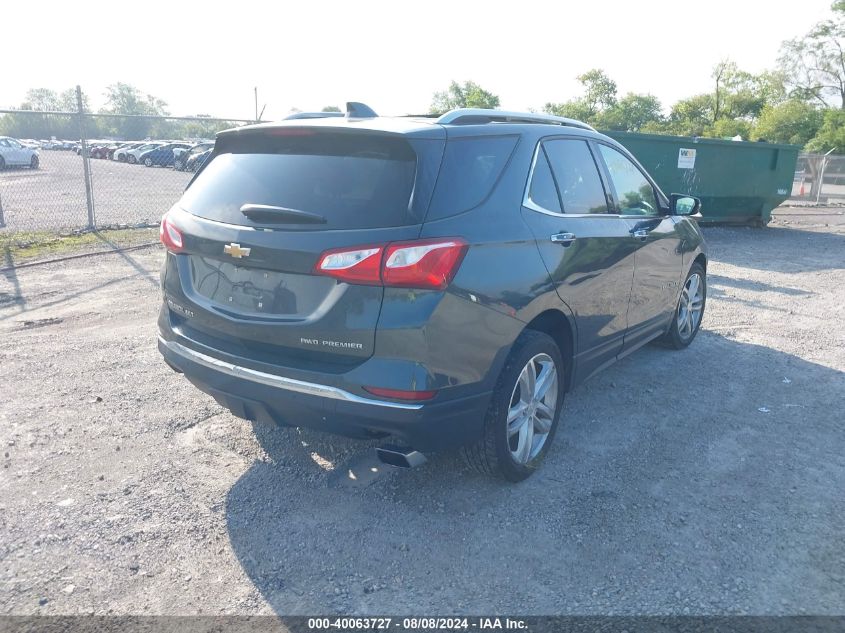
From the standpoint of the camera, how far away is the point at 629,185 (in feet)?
16.5

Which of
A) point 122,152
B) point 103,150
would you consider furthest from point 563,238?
point 103,150

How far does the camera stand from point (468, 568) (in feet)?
9.95

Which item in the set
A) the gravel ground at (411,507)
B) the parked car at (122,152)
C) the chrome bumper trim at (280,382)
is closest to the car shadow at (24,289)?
the gravel ground at (411,507)

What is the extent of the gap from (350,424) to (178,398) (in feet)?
7.03

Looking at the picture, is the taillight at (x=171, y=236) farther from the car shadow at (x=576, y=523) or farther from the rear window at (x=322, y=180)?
the car shadow at (x=576, y=523)

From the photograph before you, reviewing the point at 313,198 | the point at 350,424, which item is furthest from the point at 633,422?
the point at 313,198

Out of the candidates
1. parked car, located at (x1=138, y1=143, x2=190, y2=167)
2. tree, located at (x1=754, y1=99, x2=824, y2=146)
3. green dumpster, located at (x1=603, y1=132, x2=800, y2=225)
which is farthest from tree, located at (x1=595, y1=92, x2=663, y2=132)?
green dumpster, located at (x1=603, y1=132, x2=800, y2=225)

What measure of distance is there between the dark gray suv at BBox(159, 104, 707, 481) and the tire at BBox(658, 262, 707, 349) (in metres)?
2.30

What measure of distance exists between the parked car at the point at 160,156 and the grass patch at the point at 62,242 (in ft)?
71.7

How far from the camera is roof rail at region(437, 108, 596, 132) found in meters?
3.54

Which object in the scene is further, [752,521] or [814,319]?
[814,319]

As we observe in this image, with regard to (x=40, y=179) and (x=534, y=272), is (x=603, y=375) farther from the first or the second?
(x=40, y=179)

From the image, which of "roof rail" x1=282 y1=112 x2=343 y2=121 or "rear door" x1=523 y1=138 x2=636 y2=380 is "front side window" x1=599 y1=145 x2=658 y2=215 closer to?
"rear door" x1=523 y1=138 x2=636 y2=380

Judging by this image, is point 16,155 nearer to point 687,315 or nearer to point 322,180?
point 687,315
